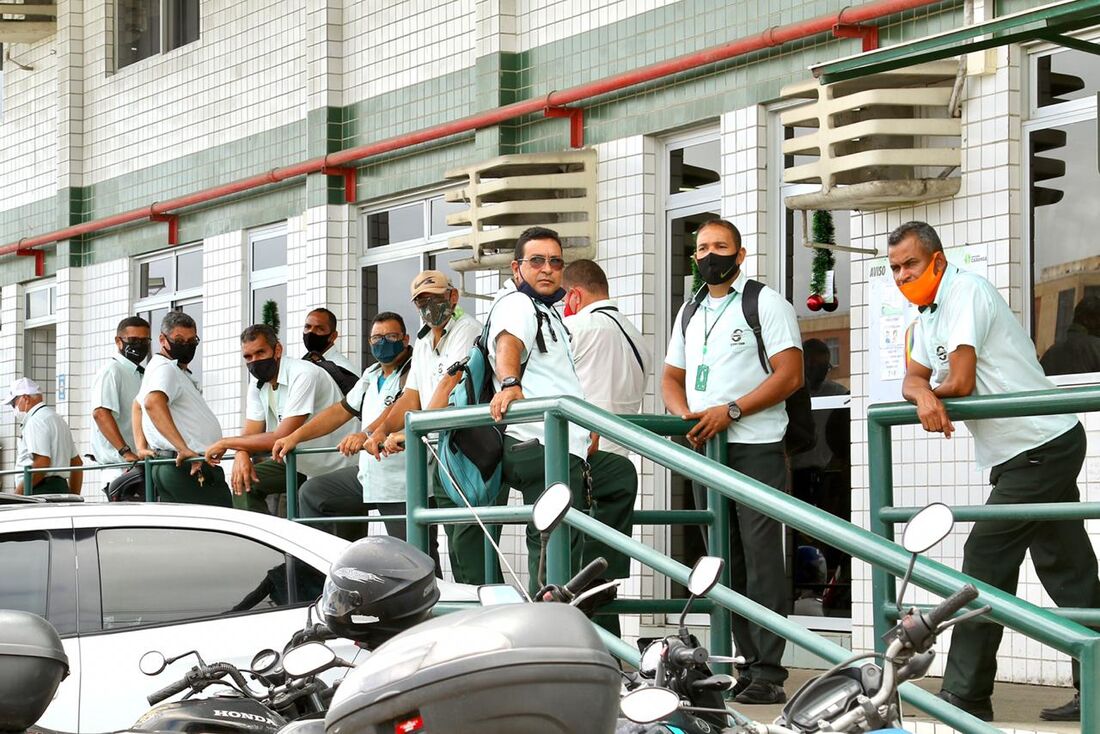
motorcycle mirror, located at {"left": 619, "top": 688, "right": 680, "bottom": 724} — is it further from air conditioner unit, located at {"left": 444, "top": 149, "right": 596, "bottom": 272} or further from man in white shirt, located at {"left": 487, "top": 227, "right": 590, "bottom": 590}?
air conditioner unit, located at {"left": 444, "top": 149, "right": 596, "bottom": 272}

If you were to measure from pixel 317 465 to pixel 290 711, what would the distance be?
6231mm

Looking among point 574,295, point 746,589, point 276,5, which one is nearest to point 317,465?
point 574,295

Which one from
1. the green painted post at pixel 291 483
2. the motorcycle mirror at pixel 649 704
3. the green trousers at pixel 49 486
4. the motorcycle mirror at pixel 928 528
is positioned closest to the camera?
the motorcycle mirror at pixel 649 704

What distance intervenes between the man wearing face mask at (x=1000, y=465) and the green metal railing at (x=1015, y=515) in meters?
0.16

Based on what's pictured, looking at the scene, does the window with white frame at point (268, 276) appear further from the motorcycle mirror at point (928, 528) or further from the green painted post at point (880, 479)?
the motorcycle mirror at point (928, 528)

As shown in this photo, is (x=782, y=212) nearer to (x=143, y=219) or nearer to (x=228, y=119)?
(x=228, y=119)

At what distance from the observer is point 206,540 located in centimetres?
678

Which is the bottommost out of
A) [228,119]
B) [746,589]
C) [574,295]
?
[746,589]

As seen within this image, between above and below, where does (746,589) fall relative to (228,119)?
below

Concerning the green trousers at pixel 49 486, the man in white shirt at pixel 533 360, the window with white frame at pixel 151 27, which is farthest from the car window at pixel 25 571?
the window with white frame at pixel 151 27

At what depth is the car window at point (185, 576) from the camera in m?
6.65

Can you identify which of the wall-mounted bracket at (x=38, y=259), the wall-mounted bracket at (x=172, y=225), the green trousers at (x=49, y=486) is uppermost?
the wall-mounted bracket at (x=172, y=225)

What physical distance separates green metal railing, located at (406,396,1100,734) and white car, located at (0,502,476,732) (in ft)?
1.89

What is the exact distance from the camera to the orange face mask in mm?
6688
